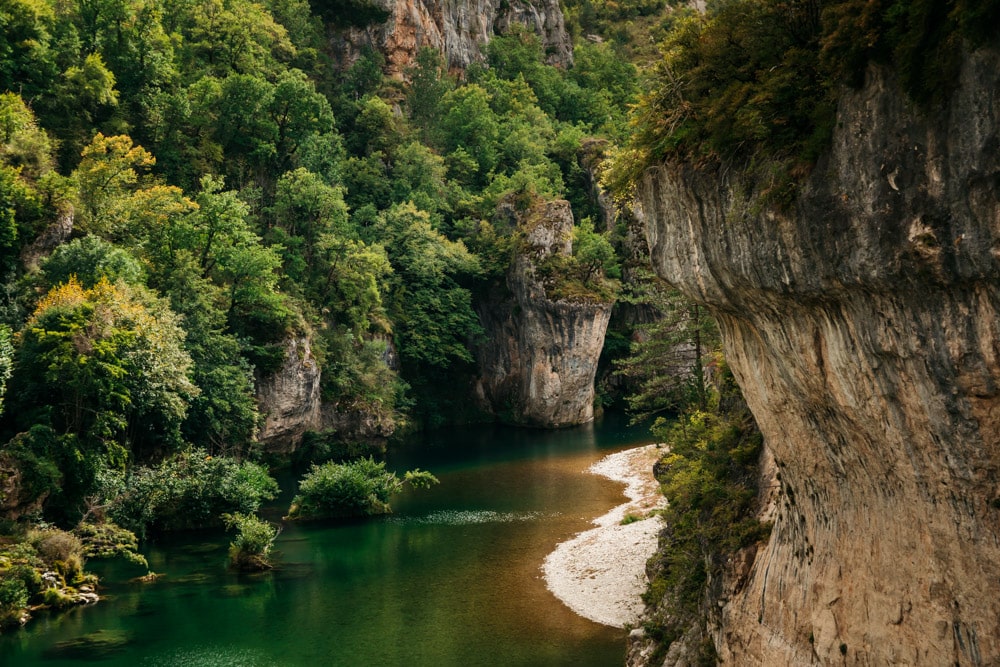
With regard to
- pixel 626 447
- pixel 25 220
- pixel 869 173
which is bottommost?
pixel 626 447

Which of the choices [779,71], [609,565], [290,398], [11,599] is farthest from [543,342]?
[779,71]

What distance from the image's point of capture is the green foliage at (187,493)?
26828 millimetres

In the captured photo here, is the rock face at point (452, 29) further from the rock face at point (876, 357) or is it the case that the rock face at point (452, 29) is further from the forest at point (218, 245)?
the rock face at point (876, 357)

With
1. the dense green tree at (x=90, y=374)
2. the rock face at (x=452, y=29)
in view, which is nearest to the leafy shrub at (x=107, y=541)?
the dense green tree at (x=90, y=374)

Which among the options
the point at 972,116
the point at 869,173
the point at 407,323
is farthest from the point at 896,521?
the point at 407,323

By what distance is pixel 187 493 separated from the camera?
28.2 m

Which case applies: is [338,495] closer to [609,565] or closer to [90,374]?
[90,374]

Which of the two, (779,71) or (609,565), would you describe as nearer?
(779,71)

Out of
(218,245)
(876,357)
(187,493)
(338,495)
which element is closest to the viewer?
(876,357)

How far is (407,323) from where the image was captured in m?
50.1

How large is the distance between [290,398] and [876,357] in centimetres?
3242

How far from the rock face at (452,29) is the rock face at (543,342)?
72.9 ft

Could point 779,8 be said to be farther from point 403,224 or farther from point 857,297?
point 403,224

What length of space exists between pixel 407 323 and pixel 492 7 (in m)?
43.9
